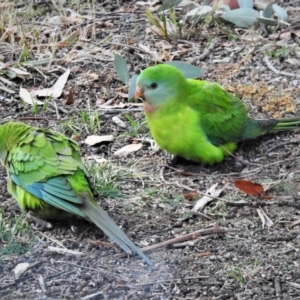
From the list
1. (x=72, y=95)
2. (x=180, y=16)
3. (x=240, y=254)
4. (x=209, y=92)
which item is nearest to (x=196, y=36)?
(x=180, y=16)

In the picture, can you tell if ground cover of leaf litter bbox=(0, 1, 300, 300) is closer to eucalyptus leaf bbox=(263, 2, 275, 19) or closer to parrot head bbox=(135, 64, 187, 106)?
eucalyptus leaf bbox=(263, 2, 275, 19)

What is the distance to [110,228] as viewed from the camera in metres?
4.20

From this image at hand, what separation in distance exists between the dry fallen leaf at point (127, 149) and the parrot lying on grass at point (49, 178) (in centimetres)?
83

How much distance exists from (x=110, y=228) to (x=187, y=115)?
1226 millimetres

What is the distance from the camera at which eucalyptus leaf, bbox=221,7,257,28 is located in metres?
7.03

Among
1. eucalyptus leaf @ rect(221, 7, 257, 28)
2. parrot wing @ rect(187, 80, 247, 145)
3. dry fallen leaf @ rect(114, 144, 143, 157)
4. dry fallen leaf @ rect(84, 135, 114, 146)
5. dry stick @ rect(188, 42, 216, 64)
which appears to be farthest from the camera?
eucalyptus leaf @ rect(221, 7, 257, 28)

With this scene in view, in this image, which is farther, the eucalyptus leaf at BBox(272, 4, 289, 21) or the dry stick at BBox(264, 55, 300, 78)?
the eucalyptus leaf at BBox(272, 4, 289, 21)

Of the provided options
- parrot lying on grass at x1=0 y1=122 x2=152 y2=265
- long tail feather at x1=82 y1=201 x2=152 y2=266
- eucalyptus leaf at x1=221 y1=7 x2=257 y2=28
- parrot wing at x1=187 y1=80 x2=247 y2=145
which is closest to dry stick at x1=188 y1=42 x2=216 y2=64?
eucalyptus leaf at x1=221 y1=7 x2=257 y2=28

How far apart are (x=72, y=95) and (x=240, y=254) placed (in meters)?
2.55

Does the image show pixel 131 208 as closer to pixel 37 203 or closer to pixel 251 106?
pixel 37 203

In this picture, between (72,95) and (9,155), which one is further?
(72,95)

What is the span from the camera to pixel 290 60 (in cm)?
650

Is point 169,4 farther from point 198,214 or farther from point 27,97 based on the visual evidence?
point 198,214

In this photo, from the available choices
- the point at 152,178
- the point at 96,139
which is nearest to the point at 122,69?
the point at 96,139
